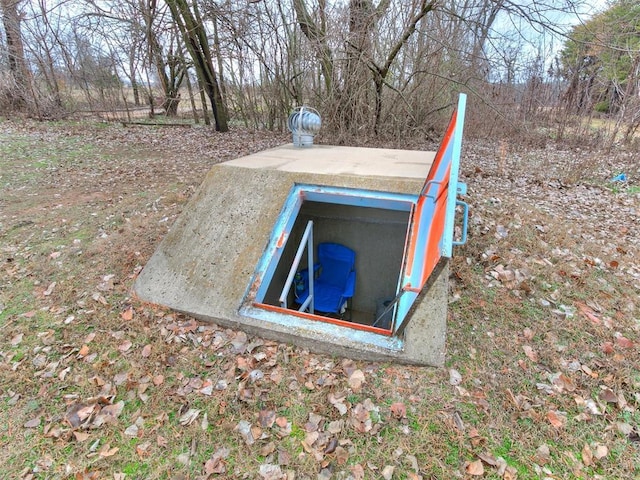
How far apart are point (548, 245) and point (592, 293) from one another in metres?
0.76

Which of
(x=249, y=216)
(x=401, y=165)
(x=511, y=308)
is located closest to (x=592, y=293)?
(x=511, y=308)

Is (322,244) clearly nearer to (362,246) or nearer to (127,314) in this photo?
(362,246)

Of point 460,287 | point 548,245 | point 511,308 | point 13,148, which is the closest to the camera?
point 511,308

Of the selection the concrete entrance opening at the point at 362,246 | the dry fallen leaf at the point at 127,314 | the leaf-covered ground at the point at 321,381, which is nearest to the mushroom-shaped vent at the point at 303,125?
the concrete entrance opening at the point at 362,246

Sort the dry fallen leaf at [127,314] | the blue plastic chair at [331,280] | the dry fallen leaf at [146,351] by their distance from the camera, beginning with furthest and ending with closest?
the blue plastic chair at [331,280], the dry fallen leaf at [127,314], the dry fallen leaf at [146,351]

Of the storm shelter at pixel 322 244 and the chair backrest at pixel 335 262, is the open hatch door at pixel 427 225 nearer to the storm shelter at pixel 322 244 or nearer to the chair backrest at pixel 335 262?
the storm shelter at pixel 322 244

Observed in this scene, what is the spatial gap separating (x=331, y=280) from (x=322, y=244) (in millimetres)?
561

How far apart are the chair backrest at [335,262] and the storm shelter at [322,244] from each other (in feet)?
0.09

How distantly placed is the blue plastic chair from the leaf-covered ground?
67.2 inches

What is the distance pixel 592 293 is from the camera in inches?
→ 123

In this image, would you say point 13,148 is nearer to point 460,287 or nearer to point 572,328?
point 460,287

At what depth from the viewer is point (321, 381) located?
238 centimetres

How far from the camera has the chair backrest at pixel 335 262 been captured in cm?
488

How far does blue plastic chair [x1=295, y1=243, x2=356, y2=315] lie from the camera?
15.6ft
